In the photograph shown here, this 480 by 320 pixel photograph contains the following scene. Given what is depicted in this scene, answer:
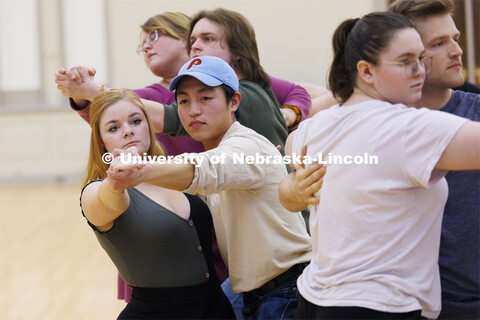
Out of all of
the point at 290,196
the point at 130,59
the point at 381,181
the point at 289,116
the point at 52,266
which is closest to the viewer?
→ the point at 381,181

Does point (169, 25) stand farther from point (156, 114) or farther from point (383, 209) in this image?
point (383, 209)

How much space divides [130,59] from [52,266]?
4.34m

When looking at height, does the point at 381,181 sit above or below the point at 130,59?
above

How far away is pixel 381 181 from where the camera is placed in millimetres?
1200

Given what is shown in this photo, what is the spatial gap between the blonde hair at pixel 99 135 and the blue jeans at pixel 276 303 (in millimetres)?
530

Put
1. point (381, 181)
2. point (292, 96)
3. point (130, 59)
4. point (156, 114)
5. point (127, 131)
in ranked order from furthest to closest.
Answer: point (130, 59)
point (292, 96)
point (156, 114)
point (127, 131)
point (381, 181)

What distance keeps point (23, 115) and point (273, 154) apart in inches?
325

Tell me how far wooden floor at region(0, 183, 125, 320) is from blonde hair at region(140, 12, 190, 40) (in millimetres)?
1872

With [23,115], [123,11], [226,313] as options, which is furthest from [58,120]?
[226,313]

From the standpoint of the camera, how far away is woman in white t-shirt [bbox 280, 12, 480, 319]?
3.82 feet

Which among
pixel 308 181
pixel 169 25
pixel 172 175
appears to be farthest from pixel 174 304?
pixel 169 25

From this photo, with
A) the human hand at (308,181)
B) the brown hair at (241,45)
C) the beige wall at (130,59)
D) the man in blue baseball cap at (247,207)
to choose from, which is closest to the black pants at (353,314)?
the human hand at (308,181)

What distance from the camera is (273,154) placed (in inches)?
66.0

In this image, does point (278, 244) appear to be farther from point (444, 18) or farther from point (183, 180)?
point (444, 18)
